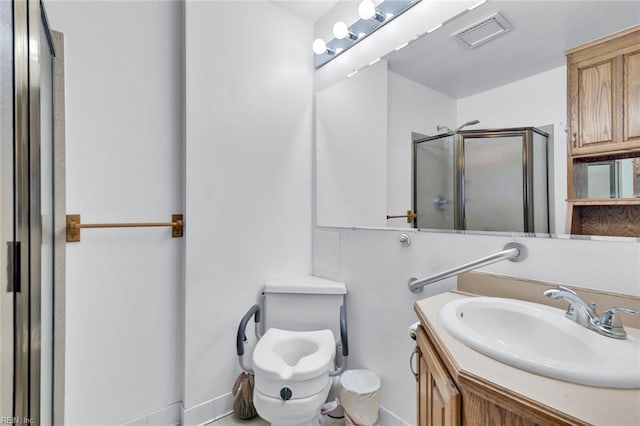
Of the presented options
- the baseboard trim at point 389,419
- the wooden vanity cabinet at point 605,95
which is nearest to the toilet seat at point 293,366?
the baseboard trim at point 389,419

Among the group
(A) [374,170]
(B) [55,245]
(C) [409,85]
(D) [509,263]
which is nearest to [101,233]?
(B) [55,245]

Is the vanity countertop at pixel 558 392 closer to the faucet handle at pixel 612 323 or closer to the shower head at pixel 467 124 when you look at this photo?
the faucet handle at pixel 612 323

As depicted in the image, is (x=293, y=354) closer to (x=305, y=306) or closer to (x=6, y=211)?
(x=305, y=306)

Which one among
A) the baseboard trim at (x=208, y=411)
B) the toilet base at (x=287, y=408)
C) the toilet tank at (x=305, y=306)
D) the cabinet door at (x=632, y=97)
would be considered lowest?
the baseboard trim at (x=208, y=411)

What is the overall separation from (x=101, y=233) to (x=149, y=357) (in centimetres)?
66

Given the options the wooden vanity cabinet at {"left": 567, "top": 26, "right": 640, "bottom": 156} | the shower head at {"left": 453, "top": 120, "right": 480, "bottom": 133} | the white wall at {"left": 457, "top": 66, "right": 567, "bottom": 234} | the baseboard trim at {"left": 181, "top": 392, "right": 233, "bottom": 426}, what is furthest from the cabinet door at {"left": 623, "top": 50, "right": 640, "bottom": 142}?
the baseboard trim at {"left": 181, "top": 392, "right": 233, "bottom": 426}

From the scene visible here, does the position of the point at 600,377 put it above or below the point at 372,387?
above

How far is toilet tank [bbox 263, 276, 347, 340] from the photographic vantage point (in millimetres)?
1660

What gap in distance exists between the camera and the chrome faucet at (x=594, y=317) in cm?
66

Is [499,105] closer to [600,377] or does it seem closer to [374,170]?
[374,170]

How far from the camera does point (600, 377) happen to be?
1.58 ft

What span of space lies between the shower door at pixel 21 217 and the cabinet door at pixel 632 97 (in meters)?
1.49

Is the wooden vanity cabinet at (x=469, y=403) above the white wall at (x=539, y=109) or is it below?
below

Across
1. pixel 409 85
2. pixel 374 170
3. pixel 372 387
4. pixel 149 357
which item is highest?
pixel 409 85
